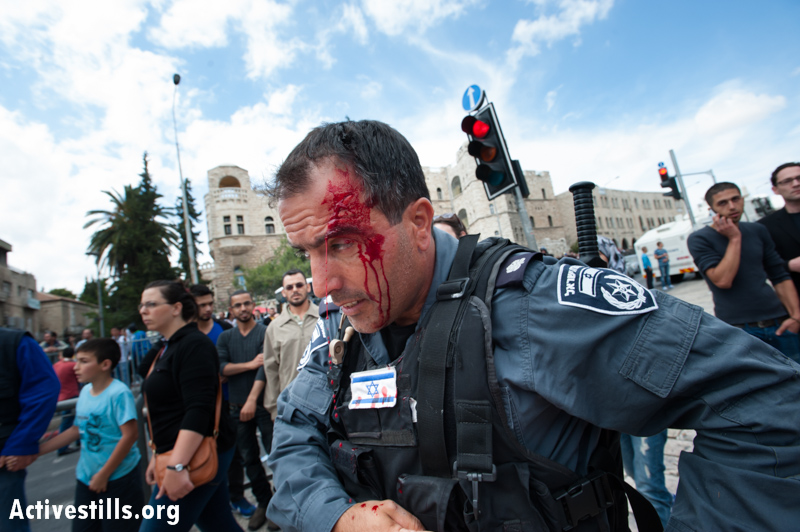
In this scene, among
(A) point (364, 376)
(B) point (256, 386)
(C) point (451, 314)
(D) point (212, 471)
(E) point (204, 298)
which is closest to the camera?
(C) point (451, 314)

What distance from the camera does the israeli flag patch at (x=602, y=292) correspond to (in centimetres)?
102

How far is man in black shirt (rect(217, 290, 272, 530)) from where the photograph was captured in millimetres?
4160

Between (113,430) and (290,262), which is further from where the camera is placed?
(290,262)

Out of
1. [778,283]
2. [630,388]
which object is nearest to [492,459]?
[630,388]

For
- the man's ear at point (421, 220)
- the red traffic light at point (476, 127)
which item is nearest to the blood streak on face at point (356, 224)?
the man's ear at point (421, 220)

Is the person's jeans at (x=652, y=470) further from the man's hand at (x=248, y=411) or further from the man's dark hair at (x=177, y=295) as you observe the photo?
the man's hand at (x=248, y=411)

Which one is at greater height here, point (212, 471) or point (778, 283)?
point (778, 283)

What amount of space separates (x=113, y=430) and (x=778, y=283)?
5542 mm

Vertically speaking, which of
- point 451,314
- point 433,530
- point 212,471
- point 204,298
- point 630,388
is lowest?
point 212,471

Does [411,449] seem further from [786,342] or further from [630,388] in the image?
[786,342]

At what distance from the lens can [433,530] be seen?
1.14 m

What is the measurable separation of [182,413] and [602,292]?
2.84 metres

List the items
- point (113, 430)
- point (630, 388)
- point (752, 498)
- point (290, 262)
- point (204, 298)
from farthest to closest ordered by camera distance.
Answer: point (290, 262), point (204, 298), point (113, 430), point (630, 388), point (752, 498)

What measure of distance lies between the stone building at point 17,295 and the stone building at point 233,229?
45.0 ft
